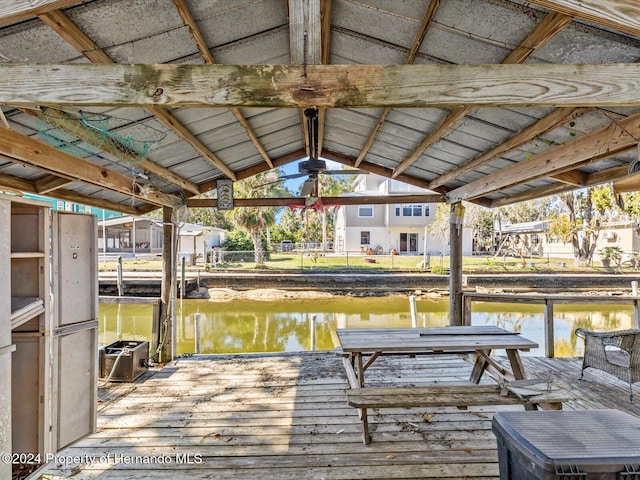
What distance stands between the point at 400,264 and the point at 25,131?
17.0 meters

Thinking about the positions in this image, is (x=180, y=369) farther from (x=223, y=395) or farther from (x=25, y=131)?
(x=25, y=131)

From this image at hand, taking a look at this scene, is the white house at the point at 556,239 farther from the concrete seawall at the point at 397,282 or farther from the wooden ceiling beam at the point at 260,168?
the wooden ceiling beam at the point at 260,168

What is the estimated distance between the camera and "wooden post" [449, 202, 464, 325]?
5.28 meters

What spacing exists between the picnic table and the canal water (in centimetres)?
418

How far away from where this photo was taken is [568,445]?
1.45m

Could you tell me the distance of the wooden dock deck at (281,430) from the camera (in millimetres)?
2410

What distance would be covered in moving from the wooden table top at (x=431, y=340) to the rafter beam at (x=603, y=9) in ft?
7.73

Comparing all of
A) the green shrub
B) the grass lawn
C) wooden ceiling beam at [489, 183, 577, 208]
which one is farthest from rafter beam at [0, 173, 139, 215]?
the green shrub

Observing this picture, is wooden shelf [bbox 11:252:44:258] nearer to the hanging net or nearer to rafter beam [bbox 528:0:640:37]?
the hanging net

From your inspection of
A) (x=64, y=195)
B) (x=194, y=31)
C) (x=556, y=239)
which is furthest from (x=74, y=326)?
(x=556, y=239)

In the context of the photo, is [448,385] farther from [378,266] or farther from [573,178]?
[378,266]

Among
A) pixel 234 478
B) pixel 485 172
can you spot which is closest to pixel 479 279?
pixel 485 172

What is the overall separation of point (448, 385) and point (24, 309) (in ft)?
10.6

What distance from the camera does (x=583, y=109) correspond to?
7.97 feet
